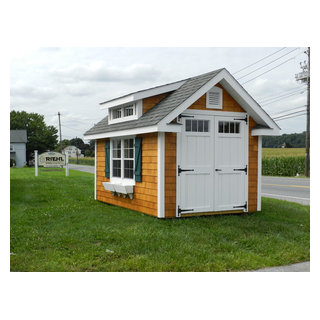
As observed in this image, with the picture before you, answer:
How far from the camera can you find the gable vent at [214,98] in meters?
9.41

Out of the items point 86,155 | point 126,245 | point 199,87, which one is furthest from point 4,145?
point 86,155

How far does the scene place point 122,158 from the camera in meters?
10.9

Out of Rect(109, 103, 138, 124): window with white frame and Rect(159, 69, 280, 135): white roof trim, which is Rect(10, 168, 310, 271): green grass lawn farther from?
Rect(109, 103, 138, 124): window with white frame

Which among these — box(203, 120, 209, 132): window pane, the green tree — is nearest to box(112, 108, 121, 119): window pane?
box(203, 120, 209, 132): window pane

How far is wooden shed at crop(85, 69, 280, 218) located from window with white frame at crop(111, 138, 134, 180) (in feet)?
0.10

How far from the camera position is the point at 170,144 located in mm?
8922

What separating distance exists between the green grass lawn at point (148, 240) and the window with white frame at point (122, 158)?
104 centimetres

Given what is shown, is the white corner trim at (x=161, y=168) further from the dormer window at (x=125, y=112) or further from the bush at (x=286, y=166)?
the bush at (x=286, y=166)

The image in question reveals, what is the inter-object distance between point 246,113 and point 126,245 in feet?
16.7

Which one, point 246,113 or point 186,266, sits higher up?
point 246,113

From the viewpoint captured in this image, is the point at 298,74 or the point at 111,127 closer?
the point at 111,127

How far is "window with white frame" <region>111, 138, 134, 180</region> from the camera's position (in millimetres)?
10438

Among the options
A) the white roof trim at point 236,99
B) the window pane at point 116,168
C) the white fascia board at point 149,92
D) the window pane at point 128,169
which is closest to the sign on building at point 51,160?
the window pane at point 116,168

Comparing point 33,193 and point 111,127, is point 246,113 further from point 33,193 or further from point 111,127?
point 33,193
